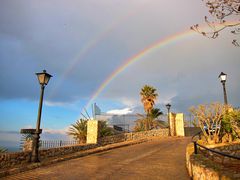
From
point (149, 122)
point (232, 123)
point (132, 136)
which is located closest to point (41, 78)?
point (232, 123)

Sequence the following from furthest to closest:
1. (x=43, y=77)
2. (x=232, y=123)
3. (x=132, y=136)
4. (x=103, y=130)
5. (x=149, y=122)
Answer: (x=149, y=122)
(x=132, y=136)
(x=103, y=130)
(x=232, y=123)
(x=43, y=77)

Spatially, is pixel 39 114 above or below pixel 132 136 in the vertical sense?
above

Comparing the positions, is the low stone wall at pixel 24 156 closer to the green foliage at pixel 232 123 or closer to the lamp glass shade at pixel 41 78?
the lamp glass shade at pixel 41 78

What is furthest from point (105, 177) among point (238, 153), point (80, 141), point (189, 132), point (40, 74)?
point (189, 132)

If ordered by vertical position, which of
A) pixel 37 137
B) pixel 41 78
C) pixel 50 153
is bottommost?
pixel 50 153

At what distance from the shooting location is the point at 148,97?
30766mm

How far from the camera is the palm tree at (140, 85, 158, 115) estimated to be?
30.1 metres

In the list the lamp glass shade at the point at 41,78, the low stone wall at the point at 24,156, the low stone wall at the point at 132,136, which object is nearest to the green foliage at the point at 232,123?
the low stone wall at the point at 132,136

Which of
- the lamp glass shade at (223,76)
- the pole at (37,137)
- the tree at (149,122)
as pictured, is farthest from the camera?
A: the tree at (149,122)

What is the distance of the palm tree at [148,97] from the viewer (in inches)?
1185

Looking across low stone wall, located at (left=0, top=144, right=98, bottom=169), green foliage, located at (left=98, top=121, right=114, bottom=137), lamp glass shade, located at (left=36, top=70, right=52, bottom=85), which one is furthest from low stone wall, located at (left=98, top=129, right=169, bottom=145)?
lamp glass shade, located at (left=36, top=70, right=52, bottom=85)

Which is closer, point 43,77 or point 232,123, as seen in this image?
point 43,77

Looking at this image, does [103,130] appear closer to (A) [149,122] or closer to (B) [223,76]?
(B) [223,76]

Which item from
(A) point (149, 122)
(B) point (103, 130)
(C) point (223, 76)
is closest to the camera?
(C) point (223, 76)
